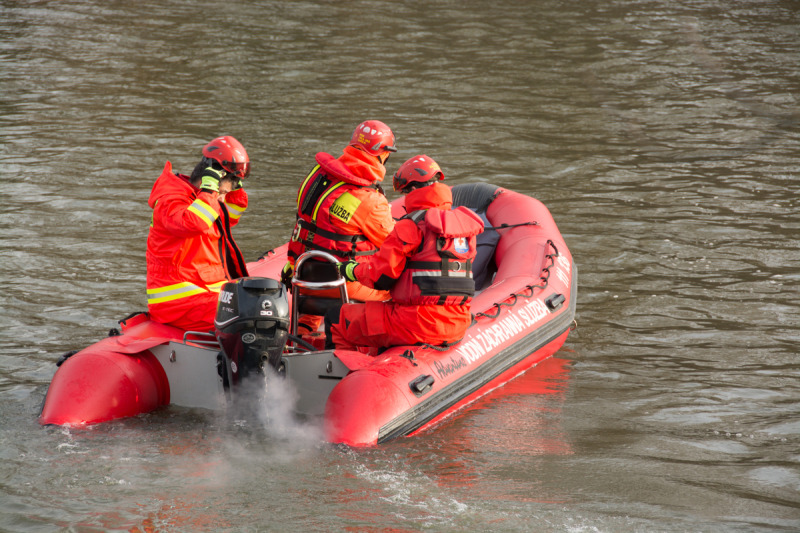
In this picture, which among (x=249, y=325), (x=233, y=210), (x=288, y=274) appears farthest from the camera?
(x=288, y=274)

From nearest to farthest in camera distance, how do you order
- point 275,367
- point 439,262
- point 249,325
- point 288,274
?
point 249,325
point 275,367
point 439,262
point 288,274

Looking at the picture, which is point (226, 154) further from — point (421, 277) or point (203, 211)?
point (421, 277)

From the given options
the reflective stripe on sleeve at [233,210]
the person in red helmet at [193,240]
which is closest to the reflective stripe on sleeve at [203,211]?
the person in red helmet at [193,240]

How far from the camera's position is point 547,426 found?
4.87m

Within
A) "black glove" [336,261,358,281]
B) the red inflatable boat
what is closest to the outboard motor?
the red inflatable boat

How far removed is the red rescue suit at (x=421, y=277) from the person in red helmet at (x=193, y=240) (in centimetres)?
69

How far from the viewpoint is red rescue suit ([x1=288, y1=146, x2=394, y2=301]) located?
5.04m

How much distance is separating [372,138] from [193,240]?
1063 mm

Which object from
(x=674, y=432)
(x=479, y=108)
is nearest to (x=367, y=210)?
(x=674, y=432)

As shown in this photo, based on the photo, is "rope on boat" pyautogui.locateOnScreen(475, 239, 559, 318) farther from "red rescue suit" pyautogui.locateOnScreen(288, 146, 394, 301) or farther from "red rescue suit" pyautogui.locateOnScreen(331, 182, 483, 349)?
"red rescue suit" pyautogui.locateOnScreen(288, 146, 394, 301)

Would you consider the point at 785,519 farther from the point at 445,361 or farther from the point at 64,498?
the point at 64,498

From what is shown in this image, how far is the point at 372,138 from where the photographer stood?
16.7ft

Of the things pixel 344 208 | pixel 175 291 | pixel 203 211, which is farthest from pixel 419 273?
pixel 175 291

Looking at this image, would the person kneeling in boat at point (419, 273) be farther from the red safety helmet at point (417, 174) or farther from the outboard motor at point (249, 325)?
the outboard motor at point (249, 325)
